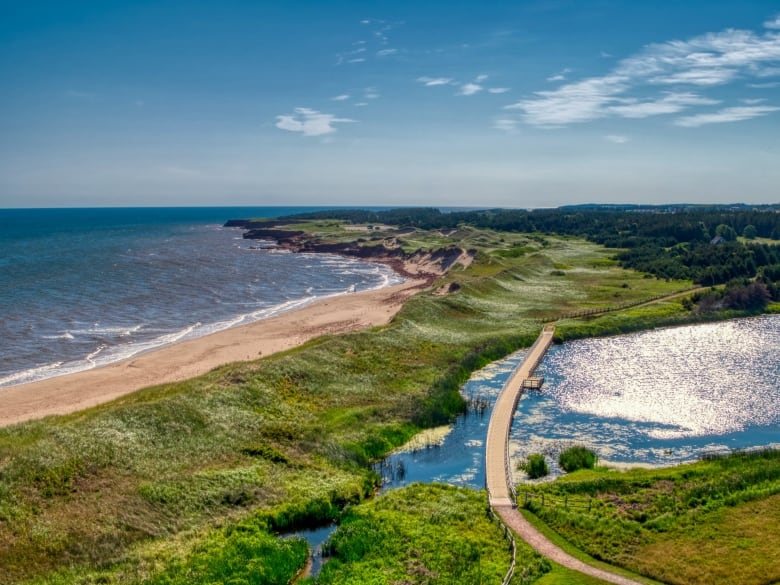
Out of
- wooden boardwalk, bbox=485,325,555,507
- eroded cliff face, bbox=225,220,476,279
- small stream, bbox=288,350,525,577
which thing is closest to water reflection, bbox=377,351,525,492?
small stream, bbox=288,350,525,577

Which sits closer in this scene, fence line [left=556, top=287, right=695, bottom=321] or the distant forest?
fence line [left=556, top=287, right=695, bottom=321]

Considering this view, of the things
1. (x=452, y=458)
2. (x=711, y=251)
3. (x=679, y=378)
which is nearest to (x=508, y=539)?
(x=452, y=458)

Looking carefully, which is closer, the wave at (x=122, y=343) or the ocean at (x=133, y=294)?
the wave at (x=122, y=343)

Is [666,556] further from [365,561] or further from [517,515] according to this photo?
[365,561]

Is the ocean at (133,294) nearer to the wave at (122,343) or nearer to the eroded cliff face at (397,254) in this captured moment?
the wave at (122,343)

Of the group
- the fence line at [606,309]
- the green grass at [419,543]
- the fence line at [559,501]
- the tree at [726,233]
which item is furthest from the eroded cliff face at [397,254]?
the green grass at [419,543]

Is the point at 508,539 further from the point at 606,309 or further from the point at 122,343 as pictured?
the point at 606,309

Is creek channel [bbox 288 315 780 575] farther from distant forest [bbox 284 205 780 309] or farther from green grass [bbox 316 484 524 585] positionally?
distant forest [bbox 284 205 780 309]
